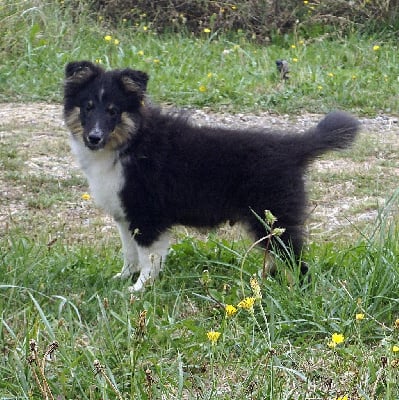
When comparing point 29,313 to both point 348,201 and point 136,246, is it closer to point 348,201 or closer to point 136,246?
point 136,246

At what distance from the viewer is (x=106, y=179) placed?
5242mm

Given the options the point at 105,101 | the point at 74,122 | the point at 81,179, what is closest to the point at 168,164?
the point at 105,101

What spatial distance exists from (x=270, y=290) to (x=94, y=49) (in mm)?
6798

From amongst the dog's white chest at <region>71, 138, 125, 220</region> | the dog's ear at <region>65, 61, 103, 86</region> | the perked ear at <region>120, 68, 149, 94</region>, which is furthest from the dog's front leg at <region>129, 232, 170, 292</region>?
the dog's ear at <region>65, 61, 103, 86</region>

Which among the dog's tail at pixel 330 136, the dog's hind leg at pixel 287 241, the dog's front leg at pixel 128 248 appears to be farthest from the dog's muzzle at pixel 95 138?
the dog's tail at pixel 330 136

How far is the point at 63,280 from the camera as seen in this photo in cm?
485

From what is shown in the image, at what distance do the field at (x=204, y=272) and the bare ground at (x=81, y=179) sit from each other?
0.02 metres

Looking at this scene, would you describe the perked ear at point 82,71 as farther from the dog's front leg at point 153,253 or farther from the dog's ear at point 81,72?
the dog's front leg at point 153,253

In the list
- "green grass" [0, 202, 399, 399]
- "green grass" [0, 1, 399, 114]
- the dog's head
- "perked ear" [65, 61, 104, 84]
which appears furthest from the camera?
"green grass" [0, 1, 399, 114]

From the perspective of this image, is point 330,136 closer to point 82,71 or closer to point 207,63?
point 82,71

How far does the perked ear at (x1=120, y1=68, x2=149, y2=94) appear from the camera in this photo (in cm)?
525

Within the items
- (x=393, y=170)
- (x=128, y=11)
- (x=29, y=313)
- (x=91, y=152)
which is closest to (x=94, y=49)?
(x=128, y=11)

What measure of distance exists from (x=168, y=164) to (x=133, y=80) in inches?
22.1

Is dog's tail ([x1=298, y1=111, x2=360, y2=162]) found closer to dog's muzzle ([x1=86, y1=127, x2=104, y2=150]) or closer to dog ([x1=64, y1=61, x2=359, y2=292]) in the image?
dog ([x1=64, y1=61, x2=359, y2=292])
